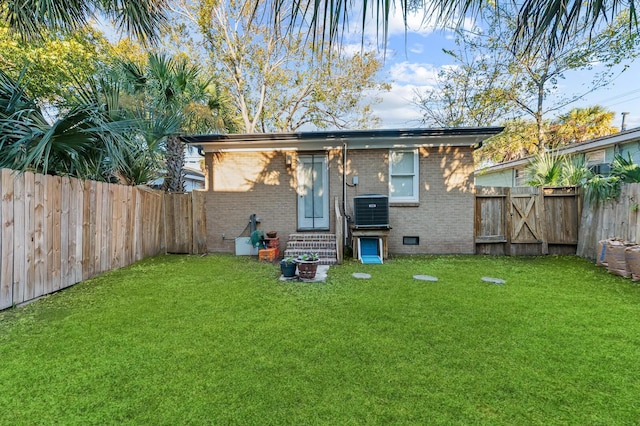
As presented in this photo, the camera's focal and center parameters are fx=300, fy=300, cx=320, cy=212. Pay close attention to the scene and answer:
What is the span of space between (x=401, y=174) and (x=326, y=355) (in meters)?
6.35

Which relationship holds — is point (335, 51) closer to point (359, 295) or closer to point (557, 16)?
point (557, 16)

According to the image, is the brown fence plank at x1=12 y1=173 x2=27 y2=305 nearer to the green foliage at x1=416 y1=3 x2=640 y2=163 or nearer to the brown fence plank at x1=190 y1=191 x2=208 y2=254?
the brown fence plank at x1=190 y1=191 x2=208 y2=254

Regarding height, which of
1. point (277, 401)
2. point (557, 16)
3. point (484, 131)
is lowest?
point (277, 401)

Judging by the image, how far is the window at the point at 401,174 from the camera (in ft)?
27.2

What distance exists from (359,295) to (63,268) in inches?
190

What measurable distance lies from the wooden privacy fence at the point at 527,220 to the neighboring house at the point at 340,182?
16.4 inches

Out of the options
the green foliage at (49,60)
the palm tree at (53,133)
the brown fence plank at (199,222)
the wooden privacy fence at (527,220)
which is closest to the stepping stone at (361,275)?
the wooden privacy fence at (527,220)

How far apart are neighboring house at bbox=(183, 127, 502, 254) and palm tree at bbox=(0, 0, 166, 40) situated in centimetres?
411

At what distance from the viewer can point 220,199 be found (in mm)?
8516

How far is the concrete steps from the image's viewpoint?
7.33 m

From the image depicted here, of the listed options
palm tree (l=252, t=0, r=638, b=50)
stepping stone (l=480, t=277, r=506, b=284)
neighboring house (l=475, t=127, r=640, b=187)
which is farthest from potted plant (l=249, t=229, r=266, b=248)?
neighboring house (l=475, t=127, r=640, b=187)

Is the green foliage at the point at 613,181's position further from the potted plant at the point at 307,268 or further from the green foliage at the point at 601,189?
the potted plant at the point at 307,268

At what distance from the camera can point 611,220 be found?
644 centimetres

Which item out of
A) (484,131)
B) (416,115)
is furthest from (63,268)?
(416,115)
